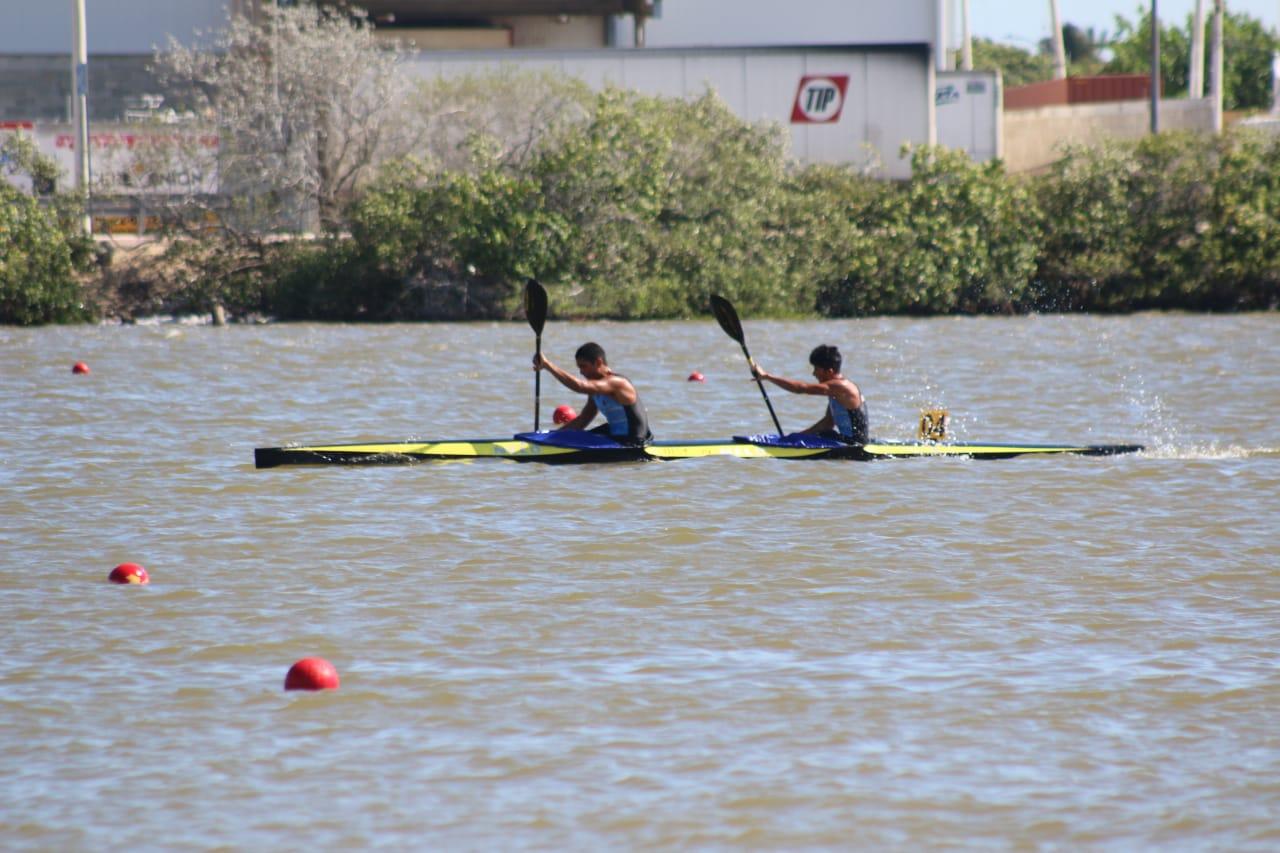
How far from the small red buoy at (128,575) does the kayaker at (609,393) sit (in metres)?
5.10

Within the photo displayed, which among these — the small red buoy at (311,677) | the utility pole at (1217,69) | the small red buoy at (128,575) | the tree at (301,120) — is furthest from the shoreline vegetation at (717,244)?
the small red buoy at (311,677)

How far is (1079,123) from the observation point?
5212 centimetres

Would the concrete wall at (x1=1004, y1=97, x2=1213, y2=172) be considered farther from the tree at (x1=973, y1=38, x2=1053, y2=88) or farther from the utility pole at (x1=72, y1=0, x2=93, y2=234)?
the tree at (x1=973, y1=38, x2=1053, y2=88)

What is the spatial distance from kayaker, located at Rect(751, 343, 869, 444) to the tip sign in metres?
27.8

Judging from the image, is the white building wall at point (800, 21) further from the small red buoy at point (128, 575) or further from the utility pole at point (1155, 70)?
the small red buoy at point (128, 575)

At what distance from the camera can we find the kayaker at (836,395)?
14633mm

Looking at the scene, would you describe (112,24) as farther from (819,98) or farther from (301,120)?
(819,98)

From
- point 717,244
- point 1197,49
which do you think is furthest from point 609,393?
point 1197,49

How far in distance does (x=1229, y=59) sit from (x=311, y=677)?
7738cm

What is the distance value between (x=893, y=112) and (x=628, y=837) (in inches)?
1487

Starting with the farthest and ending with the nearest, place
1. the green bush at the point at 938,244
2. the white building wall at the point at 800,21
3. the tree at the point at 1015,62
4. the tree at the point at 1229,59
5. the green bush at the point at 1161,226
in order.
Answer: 1. the tree at the point at 1015,62
2. the tree at the point at 1229,59
3. the white building wall at the point at 800,21
4. the green bush at the point at 1161,226
5. the green bush at the point at 938,244

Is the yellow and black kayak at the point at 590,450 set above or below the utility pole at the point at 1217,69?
below

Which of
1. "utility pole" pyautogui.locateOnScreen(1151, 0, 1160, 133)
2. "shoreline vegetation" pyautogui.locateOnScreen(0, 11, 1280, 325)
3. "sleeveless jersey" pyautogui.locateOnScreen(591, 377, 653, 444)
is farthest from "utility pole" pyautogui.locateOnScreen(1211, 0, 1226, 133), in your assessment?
"sleeveless jersey" pyautogui.locateOnScreen(591, 377, 653, 444)

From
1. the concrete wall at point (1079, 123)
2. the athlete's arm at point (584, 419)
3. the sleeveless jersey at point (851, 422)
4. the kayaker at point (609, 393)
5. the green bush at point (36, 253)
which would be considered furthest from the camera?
the concrete wall at point (1079, 123)
